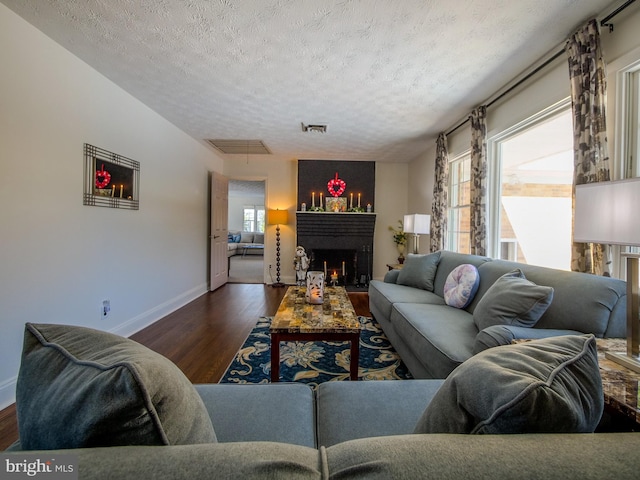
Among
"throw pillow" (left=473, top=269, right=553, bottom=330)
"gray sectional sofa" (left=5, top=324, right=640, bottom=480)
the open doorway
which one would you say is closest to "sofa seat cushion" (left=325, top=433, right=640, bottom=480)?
"gray sectional sofa" (left=5, top=324, right=640, bottom=480)

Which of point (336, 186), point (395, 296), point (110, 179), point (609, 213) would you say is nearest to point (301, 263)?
point (395, 296)

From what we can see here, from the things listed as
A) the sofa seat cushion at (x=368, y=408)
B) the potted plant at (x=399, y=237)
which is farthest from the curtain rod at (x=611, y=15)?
the potted plant at (x=399, y=237)

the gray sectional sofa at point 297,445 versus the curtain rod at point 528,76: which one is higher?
the curtain rod at point 528,76

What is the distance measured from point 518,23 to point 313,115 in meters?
2.08

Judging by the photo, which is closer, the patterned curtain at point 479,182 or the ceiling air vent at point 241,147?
the patterned curtain at point 479,182

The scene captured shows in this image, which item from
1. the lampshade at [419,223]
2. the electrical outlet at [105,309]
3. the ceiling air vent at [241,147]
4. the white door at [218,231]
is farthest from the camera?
the white door at [218,231]

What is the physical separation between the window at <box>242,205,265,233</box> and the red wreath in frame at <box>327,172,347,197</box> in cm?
723

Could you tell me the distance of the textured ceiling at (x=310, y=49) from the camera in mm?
1827

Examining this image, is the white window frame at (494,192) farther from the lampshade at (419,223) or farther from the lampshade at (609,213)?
the lampshade at (609,213)

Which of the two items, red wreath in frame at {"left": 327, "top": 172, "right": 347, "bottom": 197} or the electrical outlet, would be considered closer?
the electrical outlet

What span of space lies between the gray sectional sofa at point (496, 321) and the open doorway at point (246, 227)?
570 centimetres

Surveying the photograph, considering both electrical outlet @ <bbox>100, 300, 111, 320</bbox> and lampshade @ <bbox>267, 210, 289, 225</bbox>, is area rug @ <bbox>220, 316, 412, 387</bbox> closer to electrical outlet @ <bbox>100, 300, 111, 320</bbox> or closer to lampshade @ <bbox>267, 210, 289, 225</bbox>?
electrical outlet @ <bbox>100, 300, 111, 320</bbox>

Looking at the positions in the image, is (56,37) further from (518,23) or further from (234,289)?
(234,289)

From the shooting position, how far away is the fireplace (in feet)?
18.3
